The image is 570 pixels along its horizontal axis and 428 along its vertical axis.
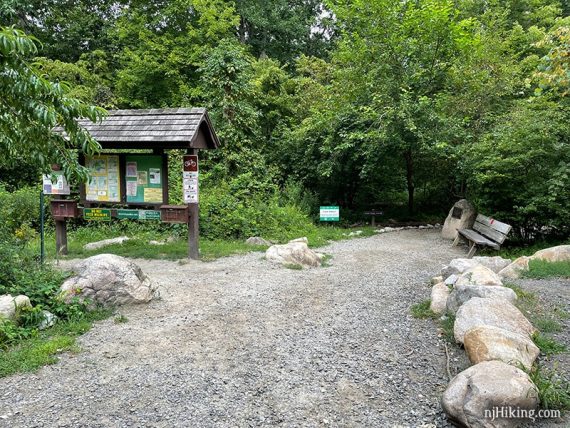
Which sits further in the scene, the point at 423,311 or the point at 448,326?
the point at 423,311

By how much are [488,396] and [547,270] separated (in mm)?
5480

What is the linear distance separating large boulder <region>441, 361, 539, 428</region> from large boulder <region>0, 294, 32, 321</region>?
451cm

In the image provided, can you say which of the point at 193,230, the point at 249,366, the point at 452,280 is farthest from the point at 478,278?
the point at 193,230

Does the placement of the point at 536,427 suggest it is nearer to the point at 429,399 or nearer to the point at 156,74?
the point at 429,399

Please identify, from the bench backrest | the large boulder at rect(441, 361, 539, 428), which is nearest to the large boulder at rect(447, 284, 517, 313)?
the large boulder at rect(441, 361, 539, 428)

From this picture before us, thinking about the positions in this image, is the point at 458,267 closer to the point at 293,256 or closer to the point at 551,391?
the point at 293,256

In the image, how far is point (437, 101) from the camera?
14.5 m

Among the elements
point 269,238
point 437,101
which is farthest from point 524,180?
point 269,238

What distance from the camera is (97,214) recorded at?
942 cm

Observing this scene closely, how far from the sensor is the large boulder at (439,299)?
227 inches

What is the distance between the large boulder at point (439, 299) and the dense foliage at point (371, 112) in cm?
436

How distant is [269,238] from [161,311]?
6184mm

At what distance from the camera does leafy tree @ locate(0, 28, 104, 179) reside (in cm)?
386

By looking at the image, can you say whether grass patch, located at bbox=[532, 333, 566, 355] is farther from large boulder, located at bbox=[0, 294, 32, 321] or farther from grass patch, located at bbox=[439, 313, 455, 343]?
large boulder, located at bbox=[0, 294, 32, 321]
